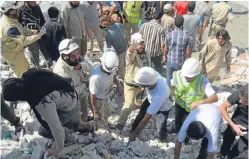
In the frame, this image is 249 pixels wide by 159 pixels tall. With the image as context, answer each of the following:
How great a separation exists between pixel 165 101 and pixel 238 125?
1.16 metres

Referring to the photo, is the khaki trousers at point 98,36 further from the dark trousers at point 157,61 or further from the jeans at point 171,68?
the jeans at point 171,68

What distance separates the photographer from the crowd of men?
15.0ft

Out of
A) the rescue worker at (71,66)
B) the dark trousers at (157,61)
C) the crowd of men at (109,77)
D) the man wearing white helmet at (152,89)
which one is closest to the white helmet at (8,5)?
the crowd of men at (109,77)

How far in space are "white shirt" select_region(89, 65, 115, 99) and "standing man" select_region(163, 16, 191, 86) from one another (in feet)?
5.88

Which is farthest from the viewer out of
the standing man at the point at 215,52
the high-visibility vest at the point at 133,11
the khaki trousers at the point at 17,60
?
the high-visibility vest at the point at 133,11

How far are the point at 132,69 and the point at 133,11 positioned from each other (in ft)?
9.69

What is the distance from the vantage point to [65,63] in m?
5.24

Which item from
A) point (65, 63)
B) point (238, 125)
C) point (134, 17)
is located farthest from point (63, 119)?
point (134, 17)

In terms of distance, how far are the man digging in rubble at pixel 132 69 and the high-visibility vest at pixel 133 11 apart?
264cm

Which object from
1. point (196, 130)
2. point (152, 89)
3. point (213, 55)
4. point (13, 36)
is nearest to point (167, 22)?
point (213, 55)

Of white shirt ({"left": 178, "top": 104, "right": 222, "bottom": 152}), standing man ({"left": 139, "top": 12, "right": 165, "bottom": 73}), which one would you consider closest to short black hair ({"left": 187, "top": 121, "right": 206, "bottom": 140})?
white shirt ({"left": 178, "top": 104, "right": 222, "bottom": 152})

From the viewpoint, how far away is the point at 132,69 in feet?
20.0

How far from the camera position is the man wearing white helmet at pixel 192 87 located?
5.20 meters

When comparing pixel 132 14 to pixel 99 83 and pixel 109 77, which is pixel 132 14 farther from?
pixel 99 83
